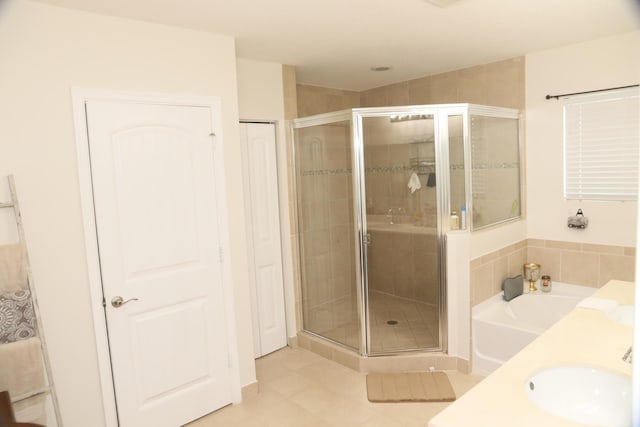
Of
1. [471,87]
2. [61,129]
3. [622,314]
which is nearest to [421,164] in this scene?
[471,87]

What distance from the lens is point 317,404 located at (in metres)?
2.90

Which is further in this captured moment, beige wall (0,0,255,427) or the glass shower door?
the glass shower door

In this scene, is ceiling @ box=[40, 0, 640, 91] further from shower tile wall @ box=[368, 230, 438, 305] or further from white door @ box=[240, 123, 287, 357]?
shower tile wall @ box=[368, 230, 438, 305]

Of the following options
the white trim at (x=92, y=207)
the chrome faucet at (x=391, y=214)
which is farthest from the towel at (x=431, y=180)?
the white trim at (x=92, y=207)

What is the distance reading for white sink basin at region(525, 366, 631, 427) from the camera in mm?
1451

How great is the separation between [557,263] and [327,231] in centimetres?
200

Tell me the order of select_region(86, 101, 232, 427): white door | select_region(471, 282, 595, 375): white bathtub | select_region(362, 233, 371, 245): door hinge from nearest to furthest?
select_region(86, 101, 232, 427): white door, select_region(471, 282, 595, 375): white bathtub, select_region(362, 233, 371, 245): door hinge

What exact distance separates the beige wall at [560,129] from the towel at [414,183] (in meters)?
1.14

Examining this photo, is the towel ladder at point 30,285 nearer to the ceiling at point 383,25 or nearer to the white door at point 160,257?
the white door at point 160,257

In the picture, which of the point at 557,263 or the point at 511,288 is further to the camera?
the point at 557,263

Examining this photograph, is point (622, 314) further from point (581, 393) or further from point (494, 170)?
point (494, 170)

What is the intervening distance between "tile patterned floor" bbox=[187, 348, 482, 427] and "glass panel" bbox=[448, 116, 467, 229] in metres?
1.22

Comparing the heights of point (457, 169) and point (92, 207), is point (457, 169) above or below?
above

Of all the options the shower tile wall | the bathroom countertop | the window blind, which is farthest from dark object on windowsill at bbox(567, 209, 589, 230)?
the bathroom countertop
